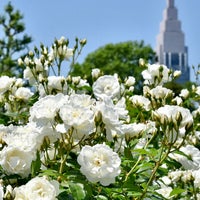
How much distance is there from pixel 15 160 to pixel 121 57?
30.9 m

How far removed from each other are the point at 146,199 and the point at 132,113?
51.5 inches

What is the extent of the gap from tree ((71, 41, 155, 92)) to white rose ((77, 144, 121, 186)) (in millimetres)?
29425

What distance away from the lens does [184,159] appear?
Answer: 2504 millimetres

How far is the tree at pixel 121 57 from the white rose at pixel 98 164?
29425 millimetres

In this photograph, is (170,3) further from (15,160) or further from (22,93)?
(15,160)

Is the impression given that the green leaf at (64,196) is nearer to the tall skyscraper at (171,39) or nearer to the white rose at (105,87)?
the white rose at (105,87)

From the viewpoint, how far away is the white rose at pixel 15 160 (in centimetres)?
184

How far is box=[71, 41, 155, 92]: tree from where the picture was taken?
103 feet

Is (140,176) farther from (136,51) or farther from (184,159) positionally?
(136,51)

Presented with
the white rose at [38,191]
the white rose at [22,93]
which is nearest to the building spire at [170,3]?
the white rose at [22,93]

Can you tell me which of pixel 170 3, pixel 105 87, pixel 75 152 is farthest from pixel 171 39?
pixel 75 152

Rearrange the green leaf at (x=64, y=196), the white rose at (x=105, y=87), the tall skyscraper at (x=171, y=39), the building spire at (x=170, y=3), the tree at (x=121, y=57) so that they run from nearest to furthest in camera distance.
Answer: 1. the green leaf at (x=64, y=196)
2. the white rose at (x=105, y=87)
3. the tree at (x=121, y=57)
4. the tall skyscraper at (x=171, y=39)
5. the building spire at (x=170, y=3)

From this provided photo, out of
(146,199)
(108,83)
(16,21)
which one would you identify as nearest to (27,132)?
(146,199)

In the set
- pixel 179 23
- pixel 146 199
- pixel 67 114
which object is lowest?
pixel 146 199
